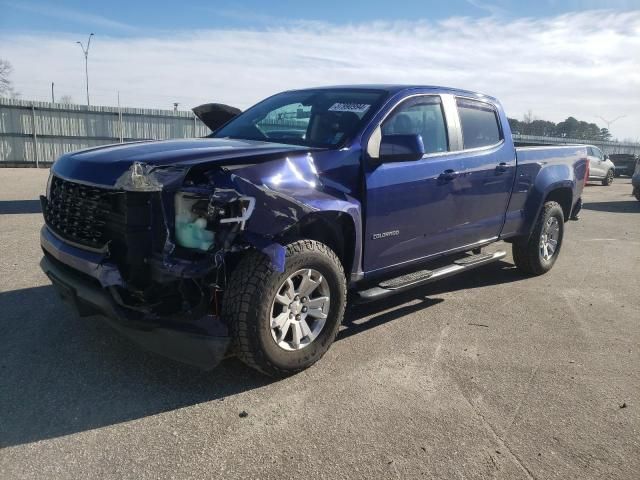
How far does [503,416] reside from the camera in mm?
3135

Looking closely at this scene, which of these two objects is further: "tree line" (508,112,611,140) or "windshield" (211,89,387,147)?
"tree line" (508,112,611,140)

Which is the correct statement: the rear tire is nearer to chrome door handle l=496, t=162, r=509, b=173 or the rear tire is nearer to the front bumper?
chrome door handle l=496, t=162, r=509, b=173

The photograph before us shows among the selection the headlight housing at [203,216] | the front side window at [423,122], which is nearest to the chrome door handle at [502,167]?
the front side window at [423,122]

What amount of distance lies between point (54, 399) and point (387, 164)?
2697mm

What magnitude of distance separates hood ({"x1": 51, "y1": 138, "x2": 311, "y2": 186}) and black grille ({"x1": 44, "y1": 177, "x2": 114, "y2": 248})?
0.26ft

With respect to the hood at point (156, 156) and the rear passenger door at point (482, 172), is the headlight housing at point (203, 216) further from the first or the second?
the rear passenger door at point (482, 172)

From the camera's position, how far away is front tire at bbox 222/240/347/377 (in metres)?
3.11

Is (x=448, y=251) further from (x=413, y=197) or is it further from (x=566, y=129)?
(x=566, y=129)

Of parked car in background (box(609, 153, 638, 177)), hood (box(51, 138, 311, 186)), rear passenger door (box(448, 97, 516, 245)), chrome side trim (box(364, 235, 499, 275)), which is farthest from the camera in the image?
parked car in background (box(609, 153, 638, 177))

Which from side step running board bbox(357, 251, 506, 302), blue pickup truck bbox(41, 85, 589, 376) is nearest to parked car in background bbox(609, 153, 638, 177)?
side step running board bbox(357, 251, 506, 302)

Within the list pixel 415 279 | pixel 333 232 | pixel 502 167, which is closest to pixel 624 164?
pixel 502 167

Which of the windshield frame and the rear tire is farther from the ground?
the windshield frame

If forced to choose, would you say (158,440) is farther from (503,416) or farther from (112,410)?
(503,416)

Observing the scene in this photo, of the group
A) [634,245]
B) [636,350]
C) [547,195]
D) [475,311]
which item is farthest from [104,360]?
[634,245]
